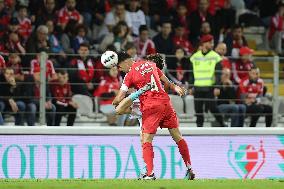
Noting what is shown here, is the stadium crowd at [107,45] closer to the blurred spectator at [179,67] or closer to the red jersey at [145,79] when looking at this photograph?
the blurred spectator at [179,67]

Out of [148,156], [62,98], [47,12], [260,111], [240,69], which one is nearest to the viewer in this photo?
[148,156]

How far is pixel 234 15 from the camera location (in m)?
22.6

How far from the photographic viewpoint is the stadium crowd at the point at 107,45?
18047 millimetres

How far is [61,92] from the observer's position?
18.3 m

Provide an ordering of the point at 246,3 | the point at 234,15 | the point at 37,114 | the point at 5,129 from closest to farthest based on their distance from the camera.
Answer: the point at 5,129
the point at 37,114
the point at 234,15
the point at 246,3

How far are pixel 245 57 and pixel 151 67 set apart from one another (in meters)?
5.28

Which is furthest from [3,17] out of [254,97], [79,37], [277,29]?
[277,29]

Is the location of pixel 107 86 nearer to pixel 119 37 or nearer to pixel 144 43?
pixel 119 37

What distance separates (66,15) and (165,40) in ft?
7.14

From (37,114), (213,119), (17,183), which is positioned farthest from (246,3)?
(17,183)

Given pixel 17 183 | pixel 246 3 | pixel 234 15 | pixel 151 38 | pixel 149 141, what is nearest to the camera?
pixel 17 183

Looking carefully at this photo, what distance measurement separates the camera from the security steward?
61.0ft

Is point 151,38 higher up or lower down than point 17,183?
higher up

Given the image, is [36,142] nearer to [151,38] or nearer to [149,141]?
[149,141]
